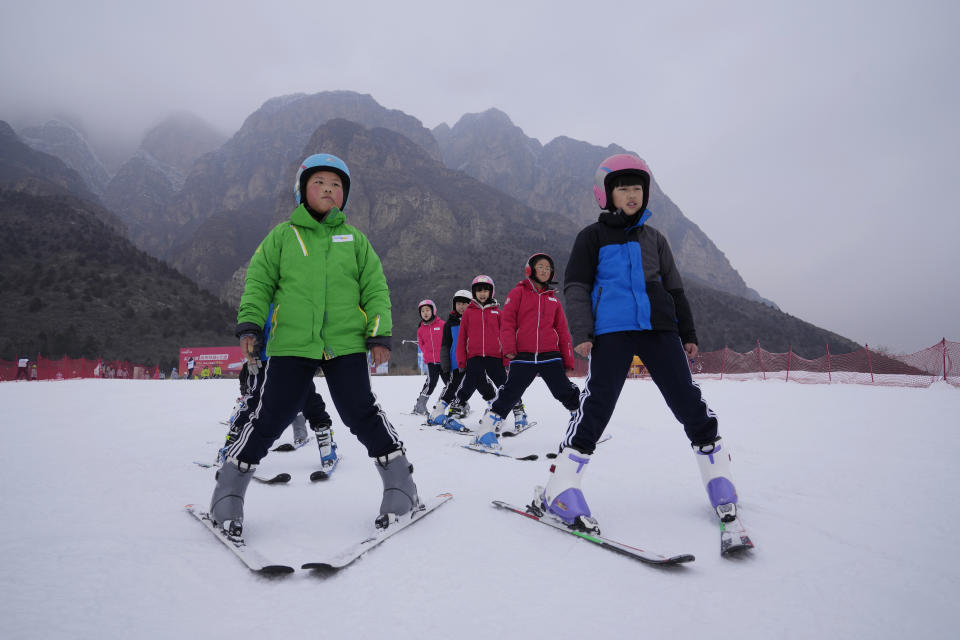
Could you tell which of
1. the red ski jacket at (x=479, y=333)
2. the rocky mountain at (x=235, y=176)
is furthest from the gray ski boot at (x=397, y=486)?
the rocky mountain at (x=235, y=176)

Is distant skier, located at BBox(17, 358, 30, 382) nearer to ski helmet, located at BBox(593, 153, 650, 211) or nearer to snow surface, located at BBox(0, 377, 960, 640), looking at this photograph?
snow surface, located at BBox(0, 377, 960, 640)

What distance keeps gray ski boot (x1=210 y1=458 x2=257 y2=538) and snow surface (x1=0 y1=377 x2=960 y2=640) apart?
13 centimetres

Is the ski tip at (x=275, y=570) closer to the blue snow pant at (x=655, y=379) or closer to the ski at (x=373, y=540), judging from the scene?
the ski at (x=373, y=540)

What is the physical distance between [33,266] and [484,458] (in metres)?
64.7

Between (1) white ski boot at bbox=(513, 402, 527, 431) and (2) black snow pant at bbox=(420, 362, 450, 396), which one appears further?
(2) black snow pant at bbox=(420, 362, 450, 396)

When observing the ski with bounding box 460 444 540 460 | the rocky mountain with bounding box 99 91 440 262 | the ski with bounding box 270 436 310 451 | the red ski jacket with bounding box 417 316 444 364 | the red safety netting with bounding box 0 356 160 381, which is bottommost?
A: the red safety netting with bounding box 0 356 160 381

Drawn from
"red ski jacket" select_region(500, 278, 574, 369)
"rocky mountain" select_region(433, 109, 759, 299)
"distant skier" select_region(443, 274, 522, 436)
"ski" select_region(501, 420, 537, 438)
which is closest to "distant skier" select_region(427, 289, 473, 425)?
"distant skier" select_region(443, 274, 522, 436)

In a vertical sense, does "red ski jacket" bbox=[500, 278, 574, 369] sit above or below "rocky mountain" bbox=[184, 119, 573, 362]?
below

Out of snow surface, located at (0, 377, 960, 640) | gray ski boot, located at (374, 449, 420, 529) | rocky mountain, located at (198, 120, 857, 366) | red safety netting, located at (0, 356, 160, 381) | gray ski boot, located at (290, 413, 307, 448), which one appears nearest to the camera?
snow surface, located at (0, 377, 960, 640)

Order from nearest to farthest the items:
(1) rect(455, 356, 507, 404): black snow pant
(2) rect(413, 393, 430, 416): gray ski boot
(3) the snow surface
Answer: (3) the snow surface
(1) rect(455, 356, 507, 404): black snow pant
(2) rect(413, 393, 430, 416): gray ski boot

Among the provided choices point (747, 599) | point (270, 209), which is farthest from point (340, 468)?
point (270, 209)

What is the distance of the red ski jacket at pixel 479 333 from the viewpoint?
596 centimetres

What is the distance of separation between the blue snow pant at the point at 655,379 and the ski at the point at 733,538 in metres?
0.45

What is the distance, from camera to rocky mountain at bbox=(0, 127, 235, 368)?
130 ft
